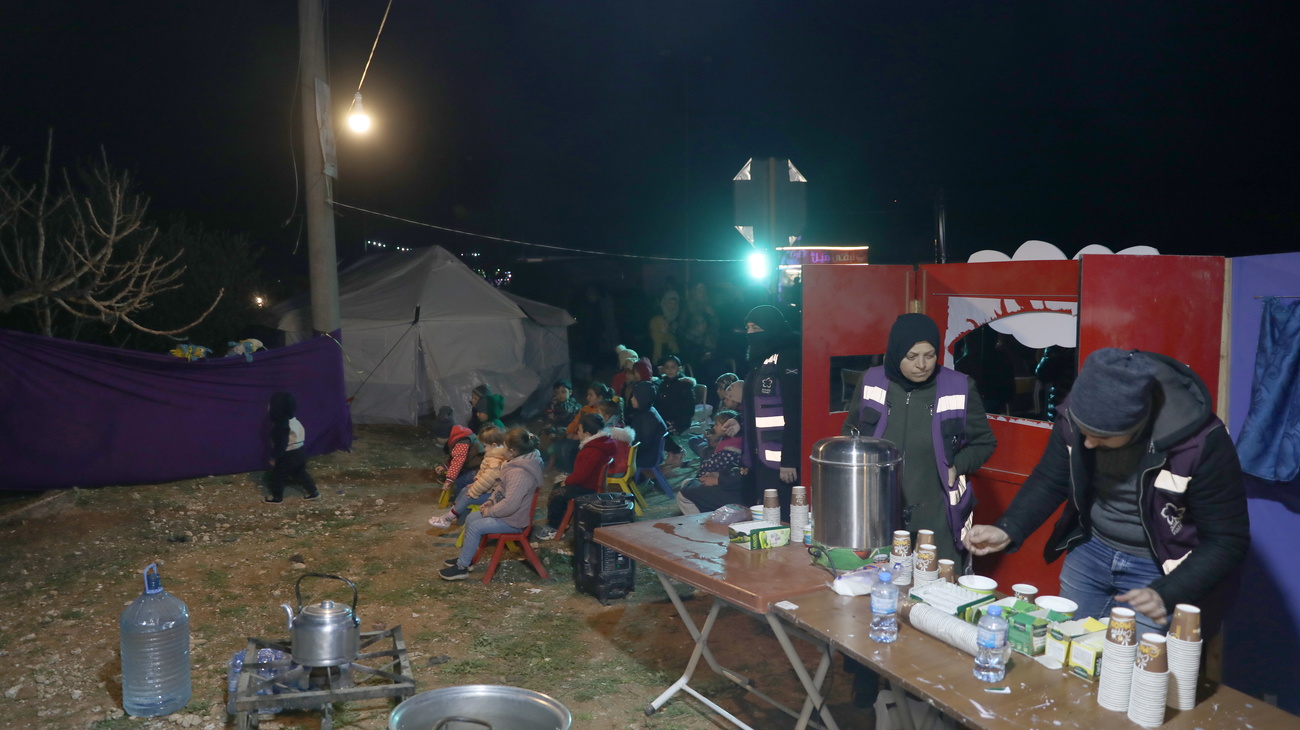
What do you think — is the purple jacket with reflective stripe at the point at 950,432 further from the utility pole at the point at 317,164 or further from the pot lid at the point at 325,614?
the utility pole at the point at 317,164

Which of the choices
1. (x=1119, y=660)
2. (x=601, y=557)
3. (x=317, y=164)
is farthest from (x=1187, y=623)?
(x=317, y=164)

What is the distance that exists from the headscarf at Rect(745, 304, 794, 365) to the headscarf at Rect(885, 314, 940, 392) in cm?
181

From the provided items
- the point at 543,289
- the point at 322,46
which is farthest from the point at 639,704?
the point at 543,289

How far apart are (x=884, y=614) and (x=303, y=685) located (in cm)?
286

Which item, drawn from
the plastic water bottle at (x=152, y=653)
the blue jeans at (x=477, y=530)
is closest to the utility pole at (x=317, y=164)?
the blue jeans at (x=477, y=530)

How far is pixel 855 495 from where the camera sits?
3455 mm

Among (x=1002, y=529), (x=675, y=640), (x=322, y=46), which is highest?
(x=322, y=46)

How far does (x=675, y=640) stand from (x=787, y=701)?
1.10 metres

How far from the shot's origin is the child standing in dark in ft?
30.5

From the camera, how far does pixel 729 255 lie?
2361cm

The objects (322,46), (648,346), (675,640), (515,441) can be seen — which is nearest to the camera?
(675,640)

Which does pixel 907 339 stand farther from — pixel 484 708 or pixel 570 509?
pixel 570 509

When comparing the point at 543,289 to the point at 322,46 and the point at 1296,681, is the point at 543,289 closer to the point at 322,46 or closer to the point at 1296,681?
the point at 322,46

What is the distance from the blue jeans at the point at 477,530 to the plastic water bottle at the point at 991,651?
4569mm
